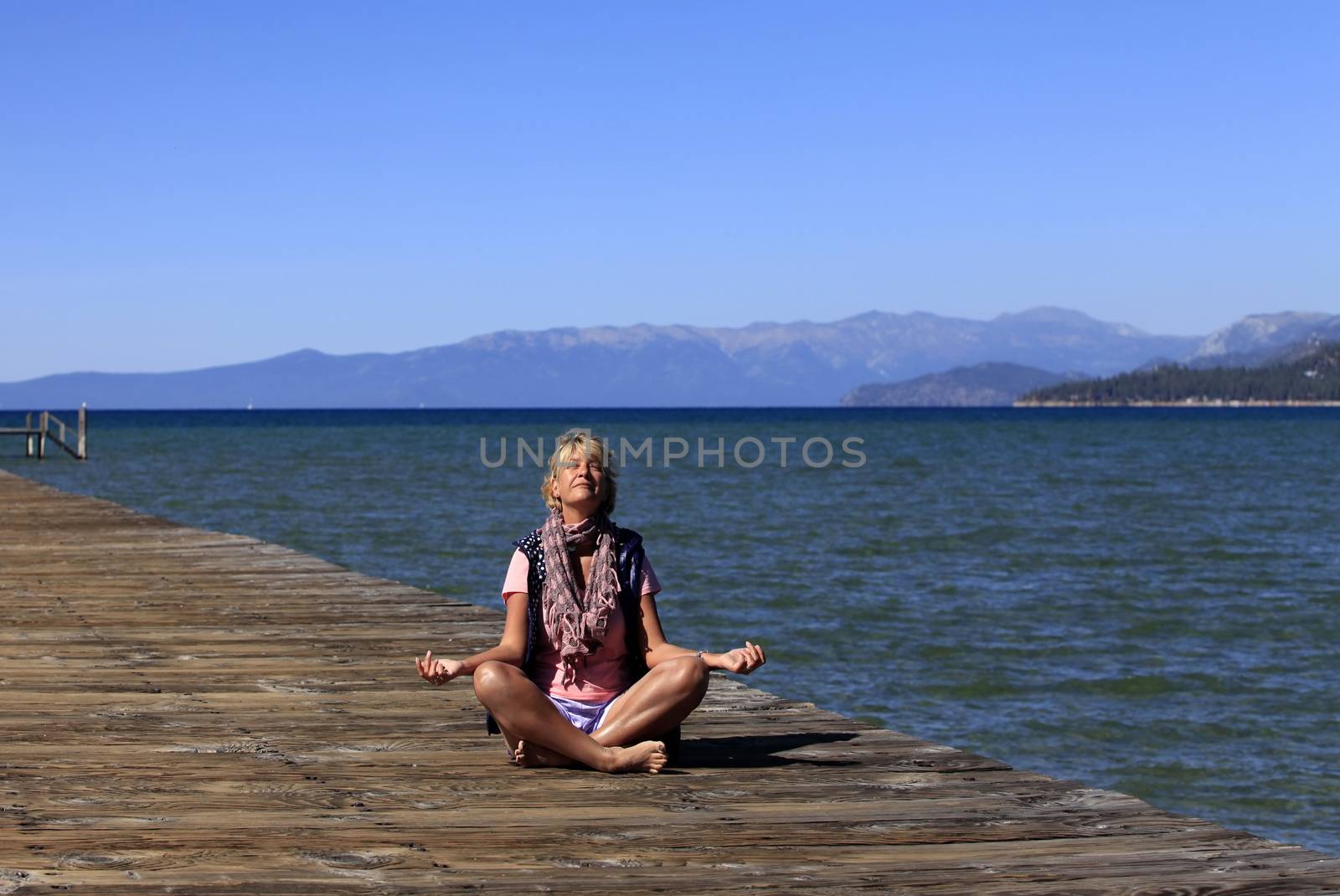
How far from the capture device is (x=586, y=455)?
16.6 ft

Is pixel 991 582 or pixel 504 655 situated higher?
pixel 504 655

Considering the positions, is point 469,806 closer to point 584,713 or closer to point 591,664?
point 584,713

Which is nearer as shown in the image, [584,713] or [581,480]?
[581,480]

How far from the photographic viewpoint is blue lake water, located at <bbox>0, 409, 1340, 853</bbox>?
10.6 m

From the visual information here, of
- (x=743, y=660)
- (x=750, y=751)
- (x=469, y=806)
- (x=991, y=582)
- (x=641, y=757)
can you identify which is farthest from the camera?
(x=991, y=582)

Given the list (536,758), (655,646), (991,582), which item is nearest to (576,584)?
(655,646)

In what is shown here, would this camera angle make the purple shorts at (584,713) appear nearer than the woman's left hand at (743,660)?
No

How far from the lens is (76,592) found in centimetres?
1039

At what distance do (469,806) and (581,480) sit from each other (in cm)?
113

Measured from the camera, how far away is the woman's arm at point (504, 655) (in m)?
4.94

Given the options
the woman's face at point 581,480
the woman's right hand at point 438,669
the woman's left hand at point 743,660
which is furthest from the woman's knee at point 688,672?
the woman's right hand at point 438,669

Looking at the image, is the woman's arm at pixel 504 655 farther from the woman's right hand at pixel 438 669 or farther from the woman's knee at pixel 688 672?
the woman's knee at pixel 688 672

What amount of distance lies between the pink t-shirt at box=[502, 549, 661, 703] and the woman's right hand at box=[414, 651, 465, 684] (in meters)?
0.35

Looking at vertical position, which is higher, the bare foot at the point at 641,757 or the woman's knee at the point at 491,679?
the woman's knee at the point at 491,679
